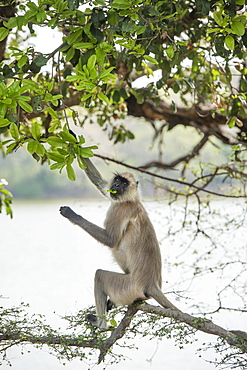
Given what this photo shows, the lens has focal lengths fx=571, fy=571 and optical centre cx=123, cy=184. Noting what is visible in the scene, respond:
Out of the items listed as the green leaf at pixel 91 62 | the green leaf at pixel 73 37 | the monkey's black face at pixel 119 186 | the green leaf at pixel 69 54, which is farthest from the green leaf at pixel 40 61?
the monkey's black face at pixel 119 186

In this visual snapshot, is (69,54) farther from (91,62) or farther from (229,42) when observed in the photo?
(229,42)

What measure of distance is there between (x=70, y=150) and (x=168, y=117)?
4257 millimetres

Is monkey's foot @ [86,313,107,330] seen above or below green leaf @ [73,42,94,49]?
below

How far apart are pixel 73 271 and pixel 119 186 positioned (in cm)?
438

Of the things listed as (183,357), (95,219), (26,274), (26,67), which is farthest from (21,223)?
(26,67)

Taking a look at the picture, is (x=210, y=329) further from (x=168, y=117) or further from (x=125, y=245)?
(x=168, y=117)

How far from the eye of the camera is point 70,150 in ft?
9.51

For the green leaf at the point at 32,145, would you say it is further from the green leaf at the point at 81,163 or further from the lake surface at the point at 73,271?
the lake surface at the point at 73,271


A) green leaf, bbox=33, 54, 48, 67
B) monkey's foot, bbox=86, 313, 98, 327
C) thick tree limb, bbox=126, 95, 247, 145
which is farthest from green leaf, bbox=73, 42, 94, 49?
thick tree limb, bbox=126, 95, 247, 145

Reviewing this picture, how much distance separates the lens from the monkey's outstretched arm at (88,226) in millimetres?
4453

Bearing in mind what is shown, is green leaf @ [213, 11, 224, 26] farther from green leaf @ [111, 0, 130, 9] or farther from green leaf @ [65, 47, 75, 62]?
green leaf @ [65, 47, 75, 62]

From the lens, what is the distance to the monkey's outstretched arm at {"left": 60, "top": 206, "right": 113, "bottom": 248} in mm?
4453

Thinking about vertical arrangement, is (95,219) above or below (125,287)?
above

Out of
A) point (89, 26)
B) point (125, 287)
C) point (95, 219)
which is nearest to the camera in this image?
point (89, 26)
